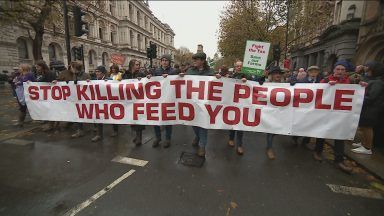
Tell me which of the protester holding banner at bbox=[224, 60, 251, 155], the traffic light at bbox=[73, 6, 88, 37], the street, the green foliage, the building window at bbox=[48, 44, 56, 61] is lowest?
the street

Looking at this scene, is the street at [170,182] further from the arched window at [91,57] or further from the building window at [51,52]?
the arched window at [91,57]

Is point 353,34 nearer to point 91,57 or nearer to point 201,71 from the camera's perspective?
point 201,71

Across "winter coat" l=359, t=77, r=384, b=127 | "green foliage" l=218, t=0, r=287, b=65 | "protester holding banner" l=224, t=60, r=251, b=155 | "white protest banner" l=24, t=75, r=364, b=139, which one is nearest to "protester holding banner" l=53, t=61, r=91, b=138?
"white protest banner" l=24, t=75, r=364, b=139

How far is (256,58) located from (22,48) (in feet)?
105

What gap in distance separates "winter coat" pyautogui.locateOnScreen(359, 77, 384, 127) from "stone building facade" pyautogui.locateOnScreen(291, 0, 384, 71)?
51.0ft

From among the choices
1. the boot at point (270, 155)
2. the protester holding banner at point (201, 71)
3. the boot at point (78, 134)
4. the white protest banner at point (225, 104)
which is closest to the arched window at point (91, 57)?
the boot at point (78, 134)

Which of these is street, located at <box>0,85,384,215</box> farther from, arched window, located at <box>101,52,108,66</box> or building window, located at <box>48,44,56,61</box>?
arched window, located at <box>101,52,108,66</box>

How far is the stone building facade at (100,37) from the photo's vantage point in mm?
24625

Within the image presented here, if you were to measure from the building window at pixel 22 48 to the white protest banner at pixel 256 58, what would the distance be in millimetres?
31289

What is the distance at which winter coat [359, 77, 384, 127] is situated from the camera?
4363 millimetres

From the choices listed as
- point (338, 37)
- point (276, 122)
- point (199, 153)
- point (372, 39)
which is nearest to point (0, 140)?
point (199, 153)

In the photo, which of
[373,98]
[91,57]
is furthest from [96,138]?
[91,57]

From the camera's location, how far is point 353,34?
2019 cm

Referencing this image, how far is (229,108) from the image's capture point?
464 cm
